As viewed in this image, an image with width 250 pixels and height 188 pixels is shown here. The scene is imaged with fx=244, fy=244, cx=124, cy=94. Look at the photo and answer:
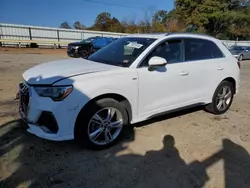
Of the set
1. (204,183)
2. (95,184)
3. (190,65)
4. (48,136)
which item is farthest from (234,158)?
(48,136)

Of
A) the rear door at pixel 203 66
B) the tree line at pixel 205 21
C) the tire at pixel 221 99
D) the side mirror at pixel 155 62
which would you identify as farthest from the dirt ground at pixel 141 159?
the tree line at pixel 205 21

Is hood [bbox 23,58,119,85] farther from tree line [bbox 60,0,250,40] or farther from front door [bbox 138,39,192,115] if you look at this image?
tree line [bbox 60,0,250,40]

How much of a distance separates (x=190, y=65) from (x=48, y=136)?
2.75m

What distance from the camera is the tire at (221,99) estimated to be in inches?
202

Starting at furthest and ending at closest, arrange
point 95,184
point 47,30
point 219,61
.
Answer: point 47,30
point 219,61
point 95,184

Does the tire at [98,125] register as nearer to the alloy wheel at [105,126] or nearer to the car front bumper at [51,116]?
the alloy wheel at [105,126]

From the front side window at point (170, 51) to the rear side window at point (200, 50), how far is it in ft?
0.60

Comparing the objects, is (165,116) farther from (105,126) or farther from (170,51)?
(105,126)

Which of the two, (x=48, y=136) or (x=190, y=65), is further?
(x=190, y=65)

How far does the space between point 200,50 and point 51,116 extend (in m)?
3.14

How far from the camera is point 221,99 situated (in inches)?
209

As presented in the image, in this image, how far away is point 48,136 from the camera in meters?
3.25

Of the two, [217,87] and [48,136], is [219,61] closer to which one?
[217,87]

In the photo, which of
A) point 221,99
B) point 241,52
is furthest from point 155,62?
point 241,52
